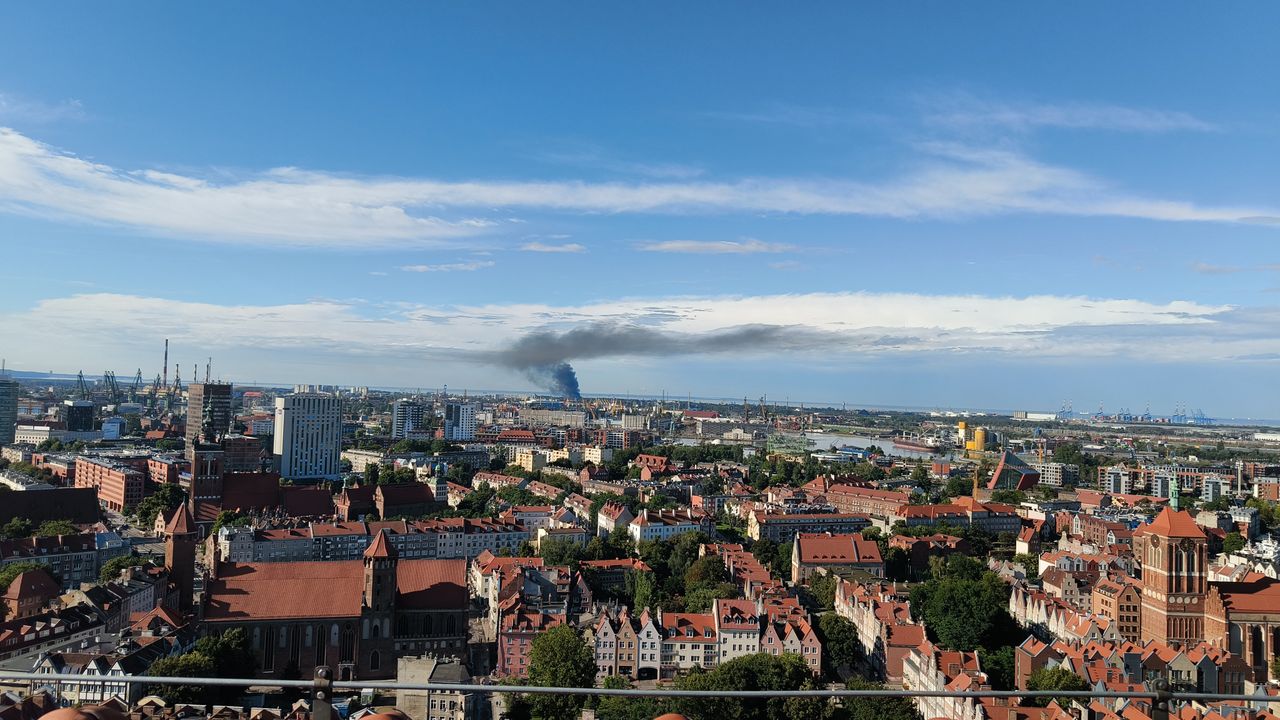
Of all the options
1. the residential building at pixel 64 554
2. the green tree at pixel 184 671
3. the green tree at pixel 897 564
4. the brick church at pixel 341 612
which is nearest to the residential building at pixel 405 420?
the residential building at pixel 64 554

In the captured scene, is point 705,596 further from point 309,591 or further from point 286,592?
point 286,592

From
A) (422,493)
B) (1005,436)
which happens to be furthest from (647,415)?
(422,493)

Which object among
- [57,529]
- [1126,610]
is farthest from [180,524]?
[1126,610]

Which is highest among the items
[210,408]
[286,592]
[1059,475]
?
[210,408]

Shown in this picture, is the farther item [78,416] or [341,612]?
[78,416]

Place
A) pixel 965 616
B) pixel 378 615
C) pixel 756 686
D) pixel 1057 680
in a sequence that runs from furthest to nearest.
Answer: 1. pixel 965 616
2. pixel 378 615
3. pixel 756 686
4. pixel 1057 680

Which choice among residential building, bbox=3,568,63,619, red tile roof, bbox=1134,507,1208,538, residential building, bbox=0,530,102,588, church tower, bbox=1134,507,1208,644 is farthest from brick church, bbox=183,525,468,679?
red tile roof, bbox=1134,507,1208,538

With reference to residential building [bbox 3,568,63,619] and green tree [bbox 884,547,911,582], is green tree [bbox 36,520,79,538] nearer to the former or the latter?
residential building [bbox 3,568,63,619]
